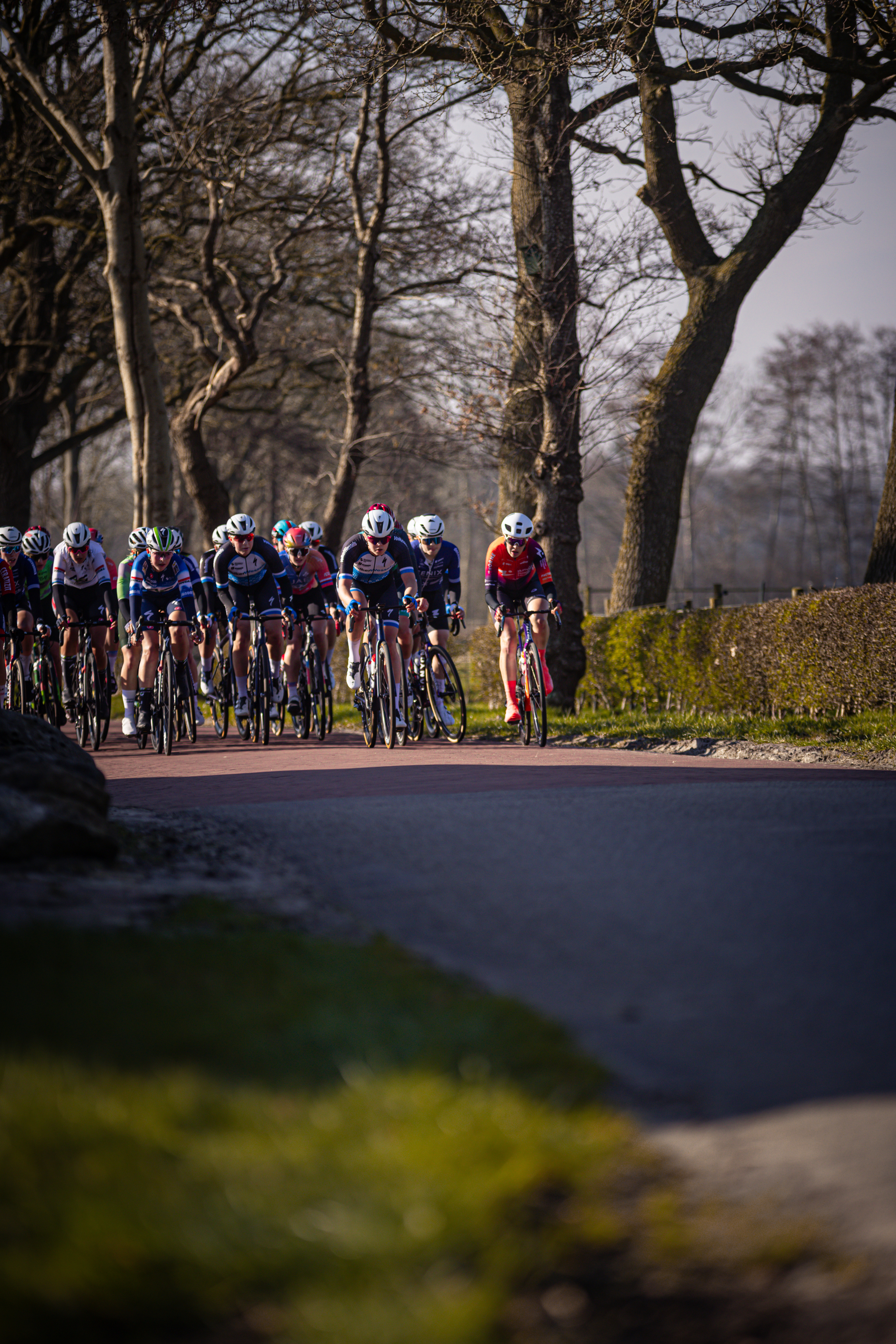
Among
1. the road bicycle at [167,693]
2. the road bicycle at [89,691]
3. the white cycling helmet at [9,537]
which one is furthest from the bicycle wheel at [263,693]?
the white cycling helmet at [9,537]

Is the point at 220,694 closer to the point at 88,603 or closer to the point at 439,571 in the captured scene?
the point at 88,603

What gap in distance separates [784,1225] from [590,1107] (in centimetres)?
61

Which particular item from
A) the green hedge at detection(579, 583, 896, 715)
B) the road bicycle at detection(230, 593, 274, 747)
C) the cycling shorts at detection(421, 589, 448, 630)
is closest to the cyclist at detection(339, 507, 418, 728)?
the cycling shorts at detection(421, 589, 448, 630)

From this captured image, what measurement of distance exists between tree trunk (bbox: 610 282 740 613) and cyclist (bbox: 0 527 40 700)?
8282mm

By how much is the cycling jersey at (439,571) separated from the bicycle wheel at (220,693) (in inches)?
118

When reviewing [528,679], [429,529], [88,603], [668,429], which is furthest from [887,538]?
[88,603]

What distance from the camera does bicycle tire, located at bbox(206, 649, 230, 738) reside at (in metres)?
15.1

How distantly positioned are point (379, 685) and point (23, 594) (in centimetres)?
510

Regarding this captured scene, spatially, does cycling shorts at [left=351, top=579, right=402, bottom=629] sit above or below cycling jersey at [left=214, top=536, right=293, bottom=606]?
below

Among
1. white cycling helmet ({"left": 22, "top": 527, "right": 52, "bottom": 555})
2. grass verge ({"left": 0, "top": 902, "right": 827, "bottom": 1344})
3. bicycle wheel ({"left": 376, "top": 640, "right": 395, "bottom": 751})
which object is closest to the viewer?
grass verge ({"left": 0, "top": 902, "right": 827, "bottom": 1344})

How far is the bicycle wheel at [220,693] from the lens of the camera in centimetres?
1509

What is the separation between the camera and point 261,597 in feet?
46.1

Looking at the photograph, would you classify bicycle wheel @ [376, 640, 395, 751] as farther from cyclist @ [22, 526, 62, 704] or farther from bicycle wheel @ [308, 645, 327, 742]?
cyclist @ [22, 526, 62, 704]

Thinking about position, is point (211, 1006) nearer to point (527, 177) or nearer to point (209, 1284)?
point (209, 1284)
